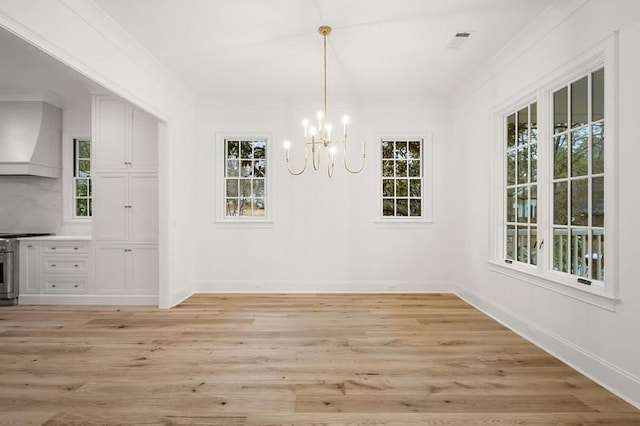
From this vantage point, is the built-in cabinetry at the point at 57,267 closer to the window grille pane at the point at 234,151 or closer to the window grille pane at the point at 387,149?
the window grille pane at the point at 234,151

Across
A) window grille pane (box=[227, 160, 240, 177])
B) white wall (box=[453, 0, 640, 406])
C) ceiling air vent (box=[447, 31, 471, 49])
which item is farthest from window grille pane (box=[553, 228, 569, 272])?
window grille pane (box=[227, 160, 240, 177])

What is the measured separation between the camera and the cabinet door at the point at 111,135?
15.9ft

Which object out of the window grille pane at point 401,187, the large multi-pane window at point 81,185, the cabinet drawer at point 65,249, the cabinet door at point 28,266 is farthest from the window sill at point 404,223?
the cabinet door at point 28,266

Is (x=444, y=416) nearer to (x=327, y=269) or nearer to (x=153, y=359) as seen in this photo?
(x=153, y=359)

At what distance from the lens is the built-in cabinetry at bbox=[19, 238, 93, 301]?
4.86 m

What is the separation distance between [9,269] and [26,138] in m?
1.91

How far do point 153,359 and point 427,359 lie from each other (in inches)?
91.0

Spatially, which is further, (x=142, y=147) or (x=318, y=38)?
(x=142, y=147)

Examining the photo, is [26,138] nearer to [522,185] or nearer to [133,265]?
[133,265]

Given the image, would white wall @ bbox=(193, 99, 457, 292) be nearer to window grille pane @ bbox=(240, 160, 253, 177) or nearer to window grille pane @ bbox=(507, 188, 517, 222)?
window grille pane @ bbox=(240, 160, 253, 177)

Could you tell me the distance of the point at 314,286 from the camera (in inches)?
218

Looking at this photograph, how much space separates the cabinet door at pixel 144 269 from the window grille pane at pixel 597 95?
4.94m

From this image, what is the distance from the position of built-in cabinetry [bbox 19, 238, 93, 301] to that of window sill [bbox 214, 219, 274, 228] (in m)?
1.76

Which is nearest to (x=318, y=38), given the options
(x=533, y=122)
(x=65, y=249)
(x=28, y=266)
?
(x=533, y=122)
